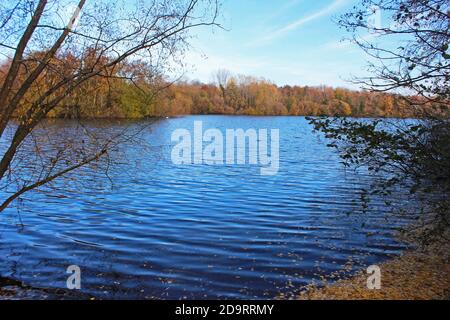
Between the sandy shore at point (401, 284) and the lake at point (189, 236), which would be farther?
the lake at point (189, 236)

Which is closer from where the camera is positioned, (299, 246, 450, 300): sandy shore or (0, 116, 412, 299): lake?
(299, 246, 450, 300): sandy shore

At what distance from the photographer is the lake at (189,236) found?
7422 millimetres

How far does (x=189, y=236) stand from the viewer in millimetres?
10164

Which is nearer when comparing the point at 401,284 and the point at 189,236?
the point at 401,284

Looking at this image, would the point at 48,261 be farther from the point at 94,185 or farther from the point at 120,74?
the point at 94,185

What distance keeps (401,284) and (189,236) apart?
507 centimetres

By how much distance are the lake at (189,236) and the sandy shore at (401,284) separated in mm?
499

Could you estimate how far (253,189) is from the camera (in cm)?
1645

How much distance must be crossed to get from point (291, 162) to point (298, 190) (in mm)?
8597

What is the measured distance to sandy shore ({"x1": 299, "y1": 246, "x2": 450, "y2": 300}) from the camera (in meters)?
6.59

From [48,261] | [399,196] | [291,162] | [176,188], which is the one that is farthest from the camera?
[291,162]

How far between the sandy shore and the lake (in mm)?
499
